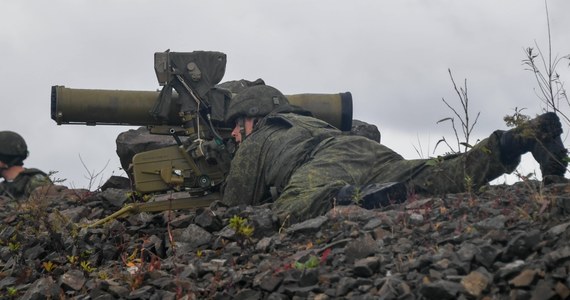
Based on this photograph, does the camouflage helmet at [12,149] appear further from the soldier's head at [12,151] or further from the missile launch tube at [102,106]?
the missile launch tube at [102,106]

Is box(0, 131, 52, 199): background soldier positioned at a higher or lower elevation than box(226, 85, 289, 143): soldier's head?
lower

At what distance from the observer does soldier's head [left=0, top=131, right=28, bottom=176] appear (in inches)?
521

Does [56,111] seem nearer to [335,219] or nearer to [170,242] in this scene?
[170,242]

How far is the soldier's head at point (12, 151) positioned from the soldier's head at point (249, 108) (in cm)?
432

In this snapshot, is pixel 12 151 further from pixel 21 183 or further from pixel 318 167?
pixel 318 167

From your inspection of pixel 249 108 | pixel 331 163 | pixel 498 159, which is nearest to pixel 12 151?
pixel 249 108

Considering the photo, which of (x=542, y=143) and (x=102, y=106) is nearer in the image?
(x=542, y=143)

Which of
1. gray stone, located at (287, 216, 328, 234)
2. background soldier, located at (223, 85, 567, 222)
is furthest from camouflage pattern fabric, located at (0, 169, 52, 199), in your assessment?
gray stone, located at (287, 216, 328, 234)

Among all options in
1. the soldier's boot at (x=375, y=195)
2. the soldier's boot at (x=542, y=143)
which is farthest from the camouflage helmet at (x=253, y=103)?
the soldier's boot at (x=542, y=143)

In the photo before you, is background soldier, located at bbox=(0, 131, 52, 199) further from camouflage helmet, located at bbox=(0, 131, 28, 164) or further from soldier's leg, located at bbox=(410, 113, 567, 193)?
soldier's leg, located at bbox=(410, 113, 567, 193)

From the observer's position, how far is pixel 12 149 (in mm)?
13320

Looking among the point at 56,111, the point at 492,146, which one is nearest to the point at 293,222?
the point at 492,146

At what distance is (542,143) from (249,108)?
3.09m

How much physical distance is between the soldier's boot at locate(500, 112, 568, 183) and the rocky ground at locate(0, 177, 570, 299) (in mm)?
268
